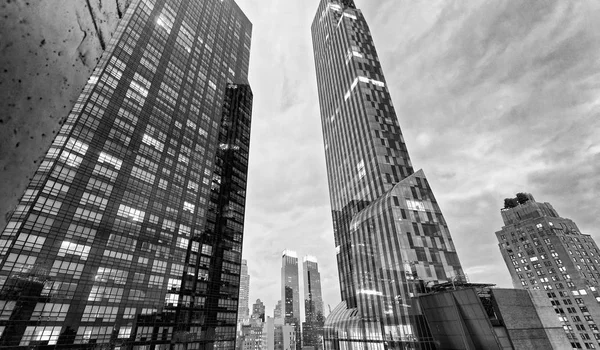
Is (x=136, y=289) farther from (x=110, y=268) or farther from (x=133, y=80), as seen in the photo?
(x=133, y=80)

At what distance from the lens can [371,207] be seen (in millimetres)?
44000

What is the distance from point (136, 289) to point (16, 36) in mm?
66485

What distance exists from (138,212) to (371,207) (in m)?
51.9

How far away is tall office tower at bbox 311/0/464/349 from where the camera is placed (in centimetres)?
3481

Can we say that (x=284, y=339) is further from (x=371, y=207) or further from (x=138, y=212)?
(x=371, y=207)

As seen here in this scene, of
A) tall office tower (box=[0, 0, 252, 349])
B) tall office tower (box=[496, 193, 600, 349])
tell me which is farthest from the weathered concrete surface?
tall office tower (box=[496, 193, 600, 349])

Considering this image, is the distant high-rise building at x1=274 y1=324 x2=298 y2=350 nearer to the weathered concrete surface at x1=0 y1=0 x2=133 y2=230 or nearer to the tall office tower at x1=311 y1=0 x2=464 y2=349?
the tall office tower at x1=311 y1=0 x2=464 y2=349

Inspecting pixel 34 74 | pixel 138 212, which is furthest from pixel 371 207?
pixel 138 212

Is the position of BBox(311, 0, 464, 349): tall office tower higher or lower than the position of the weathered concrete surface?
higher

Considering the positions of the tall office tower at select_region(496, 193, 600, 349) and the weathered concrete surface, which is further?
the tall office tower at select_region(496, 193, 600, 349)

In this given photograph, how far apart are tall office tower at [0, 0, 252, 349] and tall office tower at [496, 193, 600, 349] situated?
96640 millimetres

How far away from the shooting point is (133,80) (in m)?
72.2

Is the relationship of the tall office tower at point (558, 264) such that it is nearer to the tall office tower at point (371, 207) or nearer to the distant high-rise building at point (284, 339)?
the tall office tower at point (371, 207)

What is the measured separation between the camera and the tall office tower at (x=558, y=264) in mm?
75375
